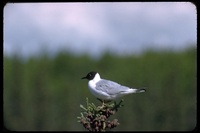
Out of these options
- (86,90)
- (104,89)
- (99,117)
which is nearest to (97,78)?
(104,89)

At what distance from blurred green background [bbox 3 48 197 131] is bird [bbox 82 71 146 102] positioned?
6.47 m

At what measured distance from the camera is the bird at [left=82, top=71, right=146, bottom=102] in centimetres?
212

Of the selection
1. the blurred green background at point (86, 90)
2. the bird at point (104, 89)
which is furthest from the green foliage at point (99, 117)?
the blurred green background at point (86, 90)

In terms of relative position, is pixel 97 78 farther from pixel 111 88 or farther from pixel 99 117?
→ pixel 99 117

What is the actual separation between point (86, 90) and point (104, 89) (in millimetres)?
6842

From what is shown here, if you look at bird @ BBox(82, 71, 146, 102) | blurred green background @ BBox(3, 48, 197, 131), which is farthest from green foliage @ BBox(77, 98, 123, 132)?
blurred green background @ BBox(3, 48, 197, 131)

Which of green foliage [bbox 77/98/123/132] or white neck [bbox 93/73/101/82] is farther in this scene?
white neck [bbox 93/73/101/82]

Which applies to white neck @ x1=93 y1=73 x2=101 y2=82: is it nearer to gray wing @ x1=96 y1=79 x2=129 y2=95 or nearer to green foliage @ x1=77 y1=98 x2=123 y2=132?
gray wing @ x1=96 y1=79 x2=129 y2=95

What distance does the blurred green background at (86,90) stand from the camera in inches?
356

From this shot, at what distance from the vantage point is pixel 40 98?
9.38m

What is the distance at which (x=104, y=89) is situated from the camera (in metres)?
2.19

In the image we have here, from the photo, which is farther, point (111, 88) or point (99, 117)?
point (111, 88)

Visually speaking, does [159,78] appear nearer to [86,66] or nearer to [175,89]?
[175,89]

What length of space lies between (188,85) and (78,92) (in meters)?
1.98
